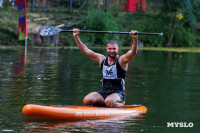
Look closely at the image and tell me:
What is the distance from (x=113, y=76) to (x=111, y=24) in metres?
25.8

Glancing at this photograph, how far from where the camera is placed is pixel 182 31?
3731 cm

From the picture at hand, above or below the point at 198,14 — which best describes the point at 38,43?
below

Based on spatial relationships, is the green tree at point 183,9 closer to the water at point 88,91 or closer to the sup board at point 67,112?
the water at point 88,91

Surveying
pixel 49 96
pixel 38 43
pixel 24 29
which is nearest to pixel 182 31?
pixel 38 43

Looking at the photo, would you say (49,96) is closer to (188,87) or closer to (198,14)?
(188,87)

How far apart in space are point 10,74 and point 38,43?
57.0ft

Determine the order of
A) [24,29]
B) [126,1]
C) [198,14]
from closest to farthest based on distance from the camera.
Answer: [24,29], [198,14], [126,1]

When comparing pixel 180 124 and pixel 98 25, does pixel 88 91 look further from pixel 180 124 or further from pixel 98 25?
pixel 98 25

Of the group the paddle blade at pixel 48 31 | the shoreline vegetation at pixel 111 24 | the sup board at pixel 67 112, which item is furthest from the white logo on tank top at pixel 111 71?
the shoreline vegetation at pixel 111 24

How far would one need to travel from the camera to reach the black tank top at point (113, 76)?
8.74 m

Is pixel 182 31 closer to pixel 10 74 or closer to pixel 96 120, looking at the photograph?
pixel 10 74

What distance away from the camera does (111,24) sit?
34.3 m

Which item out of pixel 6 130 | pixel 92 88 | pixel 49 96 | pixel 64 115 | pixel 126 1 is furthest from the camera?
pixel 126 1

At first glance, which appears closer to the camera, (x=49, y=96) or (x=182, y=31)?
(x=49, y=96)
